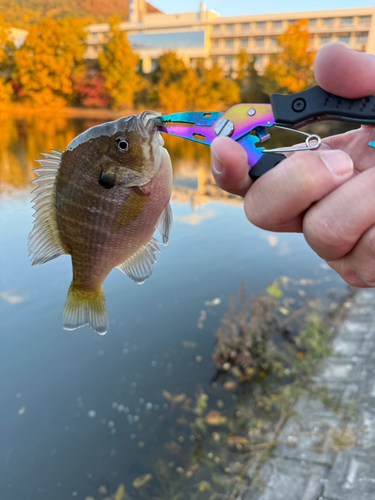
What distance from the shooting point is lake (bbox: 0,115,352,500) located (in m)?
3.89

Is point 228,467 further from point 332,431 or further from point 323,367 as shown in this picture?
point 323,367

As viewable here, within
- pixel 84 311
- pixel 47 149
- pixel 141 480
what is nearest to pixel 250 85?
pixel 47 149

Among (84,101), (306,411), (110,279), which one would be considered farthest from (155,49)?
(306,411)

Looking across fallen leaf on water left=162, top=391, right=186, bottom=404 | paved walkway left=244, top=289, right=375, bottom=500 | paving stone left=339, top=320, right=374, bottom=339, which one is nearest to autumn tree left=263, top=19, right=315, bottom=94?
paving stone left=339, top=320, right=374, bottom=339

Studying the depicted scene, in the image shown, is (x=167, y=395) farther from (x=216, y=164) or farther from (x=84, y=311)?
(x=216, y=164)

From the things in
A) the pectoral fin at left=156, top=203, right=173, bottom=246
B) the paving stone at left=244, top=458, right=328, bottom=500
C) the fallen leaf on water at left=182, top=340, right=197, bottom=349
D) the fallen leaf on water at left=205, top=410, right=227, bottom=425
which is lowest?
the fallen leaf on water at left=205, top=410, right=227, bottom=425

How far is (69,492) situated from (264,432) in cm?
229

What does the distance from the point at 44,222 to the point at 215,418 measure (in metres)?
3.89

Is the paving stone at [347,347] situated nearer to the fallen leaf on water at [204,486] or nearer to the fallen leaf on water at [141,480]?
the fallen leaf on water at [204,486]

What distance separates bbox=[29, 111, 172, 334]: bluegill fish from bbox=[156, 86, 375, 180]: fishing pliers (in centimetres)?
13

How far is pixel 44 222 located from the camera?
1.36m

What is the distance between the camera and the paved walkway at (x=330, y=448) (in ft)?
10.5

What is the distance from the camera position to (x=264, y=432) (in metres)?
4.04

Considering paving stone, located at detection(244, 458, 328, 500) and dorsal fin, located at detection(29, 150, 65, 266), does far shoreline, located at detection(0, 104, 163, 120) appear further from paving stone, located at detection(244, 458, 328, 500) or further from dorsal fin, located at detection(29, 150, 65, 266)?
dorsal fin, located at detection(29, 150, 65, 266)
